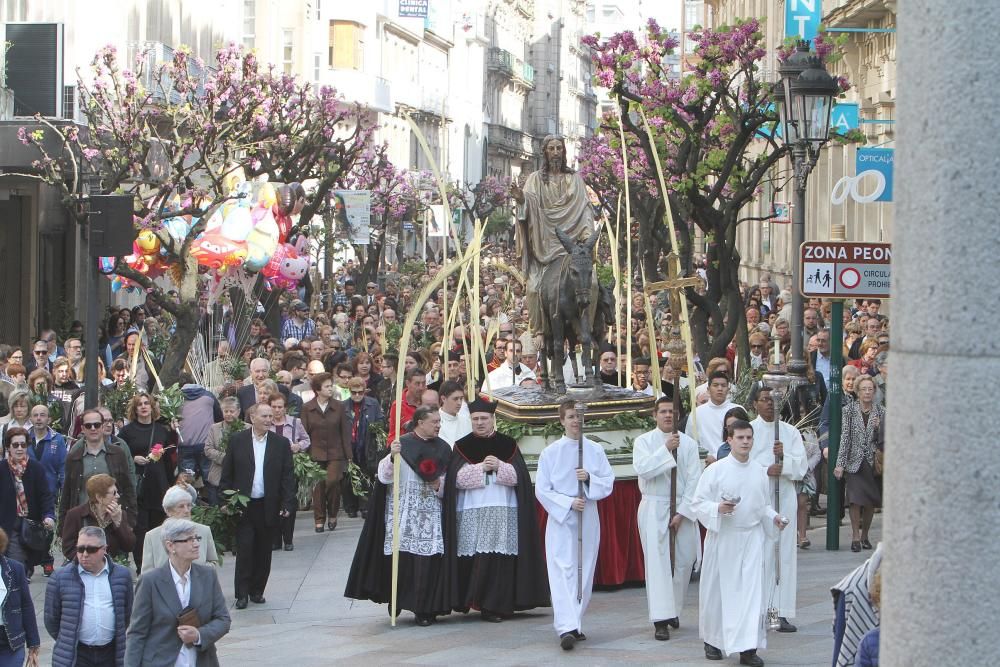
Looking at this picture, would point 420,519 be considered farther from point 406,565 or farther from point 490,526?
point 490,526

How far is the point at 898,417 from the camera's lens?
299 centimetres

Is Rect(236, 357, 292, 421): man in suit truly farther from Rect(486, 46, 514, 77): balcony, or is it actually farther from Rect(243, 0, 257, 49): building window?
Rect(486, 46, 514, 77): balcony

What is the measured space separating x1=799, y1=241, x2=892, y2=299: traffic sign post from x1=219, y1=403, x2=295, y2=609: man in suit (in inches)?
166

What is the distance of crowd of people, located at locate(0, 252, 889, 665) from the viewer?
8.89 m

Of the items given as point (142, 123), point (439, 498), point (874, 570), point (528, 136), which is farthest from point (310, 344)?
point (528, 136)

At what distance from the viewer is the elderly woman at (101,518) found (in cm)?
1046

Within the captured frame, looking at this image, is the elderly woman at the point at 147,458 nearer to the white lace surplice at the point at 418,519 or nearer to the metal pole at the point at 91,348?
the metal pole at the point at 91,348

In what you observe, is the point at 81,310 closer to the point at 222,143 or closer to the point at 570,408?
the point at 222,143

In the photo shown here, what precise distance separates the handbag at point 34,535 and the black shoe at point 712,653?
5181 millimetres

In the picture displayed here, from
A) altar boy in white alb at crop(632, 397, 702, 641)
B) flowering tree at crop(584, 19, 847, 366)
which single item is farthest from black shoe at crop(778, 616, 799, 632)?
flowering tree at crop(584, 19, 847, 366)

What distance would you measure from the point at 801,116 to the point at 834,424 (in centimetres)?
266

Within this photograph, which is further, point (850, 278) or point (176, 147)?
point (176, 147)

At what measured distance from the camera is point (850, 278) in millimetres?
13820

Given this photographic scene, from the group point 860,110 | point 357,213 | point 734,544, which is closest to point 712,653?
point 734,544
